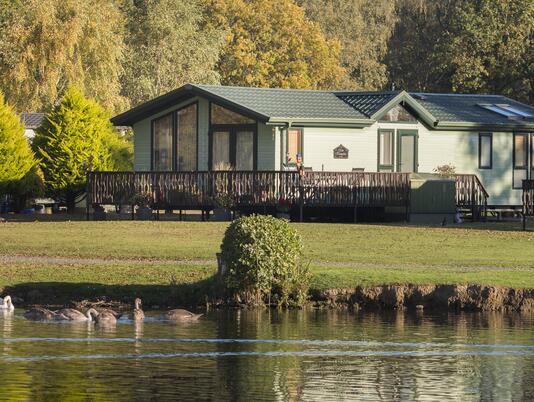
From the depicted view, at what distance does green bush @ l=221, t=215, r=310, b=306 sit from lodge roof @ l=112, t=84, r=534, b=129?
22.4m

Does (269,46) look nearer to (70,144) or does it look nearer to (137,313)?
(70,144)

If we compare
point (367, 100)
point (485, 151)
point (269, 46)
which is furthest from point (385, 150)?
point (269, 46)

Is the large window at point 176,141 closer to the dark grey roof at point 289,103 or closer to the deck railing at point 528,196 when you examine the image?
the dark grey roof at point 289,103

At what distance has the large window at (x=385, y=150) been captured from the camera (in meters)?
56.0

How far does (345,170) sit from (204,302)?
2478cm

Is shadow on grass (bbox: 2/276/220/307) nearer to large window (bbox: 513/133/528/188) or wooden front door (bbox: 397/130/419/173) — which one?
wooden front door (bbox: 397/130/419/173)

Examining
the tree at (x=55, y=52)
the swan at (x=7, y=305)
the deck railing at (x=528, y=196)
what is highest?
the tree at (x=55, y=52)

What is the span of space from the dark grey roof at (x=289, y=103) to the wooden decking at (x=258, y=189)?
126 inches

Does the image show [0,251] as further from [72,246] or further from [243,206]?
[243,206]

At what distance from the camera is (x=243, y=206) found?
5103 centimetres

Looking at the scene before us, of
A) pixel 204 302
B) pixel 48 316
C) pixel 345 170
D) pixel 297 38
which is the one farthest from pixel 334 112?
pixel 297 38

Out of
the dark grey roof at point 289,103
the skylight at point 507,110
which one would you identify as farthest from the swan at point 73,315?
the skylight at point 507,110

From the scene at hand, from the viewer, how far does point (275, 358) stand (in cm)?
2438

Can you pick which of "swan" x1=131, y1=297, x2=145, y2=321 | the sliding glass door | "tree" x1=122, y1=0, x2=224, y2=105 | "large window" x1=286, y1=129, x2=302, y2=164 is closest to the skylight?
"large window" x1=286, y1=129, x2=302, y2=164
